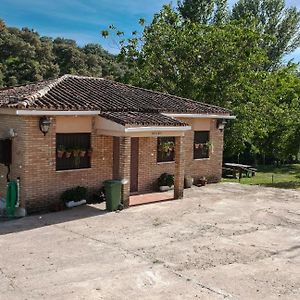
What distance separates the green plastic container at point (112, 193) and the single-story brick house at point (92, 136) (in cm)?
34

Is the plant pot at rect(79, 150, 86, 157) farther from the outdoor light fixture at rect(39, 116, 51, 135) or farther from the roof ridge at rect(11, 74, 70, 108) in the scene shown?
the roof ridge at rect(11, 74, 70, 108)

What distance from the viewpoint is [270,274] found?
8.41 m

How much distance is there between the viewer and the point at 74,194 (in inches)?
539

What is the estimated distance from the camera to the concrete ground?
24.5ft

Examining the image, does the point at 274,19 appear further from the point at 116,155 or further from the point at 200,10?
the point at 116,155

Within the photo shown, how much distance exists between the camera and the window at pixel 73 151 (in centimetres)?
1352

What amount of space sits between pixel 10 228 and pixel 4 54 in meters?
29.8

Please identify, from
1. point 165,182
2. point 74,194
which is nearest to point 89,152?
point 74,194

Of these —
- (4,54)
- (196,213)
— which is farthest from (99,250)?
(4,54)

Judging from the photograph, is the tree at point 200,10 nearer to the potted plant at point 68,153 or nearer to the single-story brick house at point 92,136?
the single-story brick house at point 92,136

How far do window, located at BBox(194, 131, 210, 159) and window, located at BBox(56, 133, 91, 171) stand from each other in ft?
19.0

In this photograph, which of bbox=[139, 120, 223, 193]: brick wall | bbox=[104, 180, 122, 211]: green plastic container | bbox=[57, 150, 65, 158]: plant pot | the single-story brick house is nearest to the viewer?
the single-story brick house

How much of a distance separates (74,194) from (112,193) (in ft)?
4.53

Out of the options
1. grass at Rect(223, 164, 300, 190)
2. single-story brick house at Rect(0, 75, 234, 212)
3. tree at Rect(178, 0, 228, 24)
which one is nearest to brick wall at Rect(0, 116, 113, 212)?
single-story brick house at Rect(0, 75, 234, 212)
